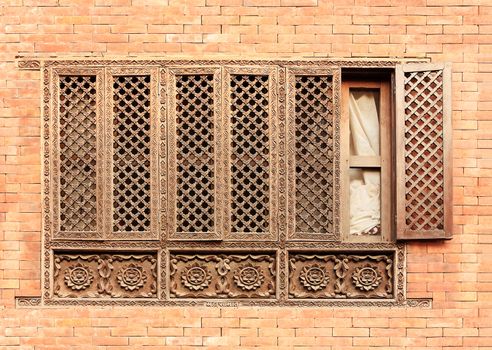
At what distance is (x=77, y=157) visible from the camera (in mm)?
5859

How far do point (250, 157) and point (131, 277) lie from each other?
4.94 feet

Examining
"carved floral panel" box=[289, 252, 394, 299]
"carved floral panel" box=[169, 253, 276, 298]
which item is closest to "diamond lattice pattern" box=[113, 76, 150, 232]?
"carved floral panel" box=[169, 253, 276, 298]

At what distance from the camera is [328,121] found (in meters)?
5.87

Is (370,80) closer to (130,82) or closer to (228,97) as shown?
(228,97)

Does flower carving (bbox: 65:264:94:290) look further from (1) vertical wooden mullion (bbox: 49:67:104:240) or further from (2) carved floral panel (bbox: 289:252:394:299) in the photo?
(2) carved floral panel (bbox: 289:252:394:299)

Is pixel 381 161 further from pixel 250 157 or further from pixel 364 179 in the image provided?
pixel 250 157

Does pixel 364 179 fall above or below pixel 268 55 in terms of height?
below

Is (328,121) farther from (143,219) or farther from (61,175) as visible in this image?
(61,175)

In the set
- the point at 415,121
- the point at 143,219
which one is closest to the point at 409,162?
the point at 415,121

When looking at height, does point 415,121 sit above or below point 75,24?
below

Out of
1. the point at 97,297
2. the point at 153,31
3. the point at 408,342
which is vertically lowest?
the point at 408,342

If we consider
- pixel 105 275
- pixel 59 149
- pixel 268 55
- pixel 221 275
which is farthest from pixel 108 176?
pixel 268 55

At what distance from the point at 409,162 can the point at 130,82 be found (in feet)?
8.47

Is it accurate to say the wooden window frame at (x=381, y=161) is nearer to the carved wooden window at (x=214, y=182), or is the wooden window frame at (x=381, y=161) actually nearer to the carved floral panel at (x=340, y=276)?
the carved wooden window at (x=214, y=182)
